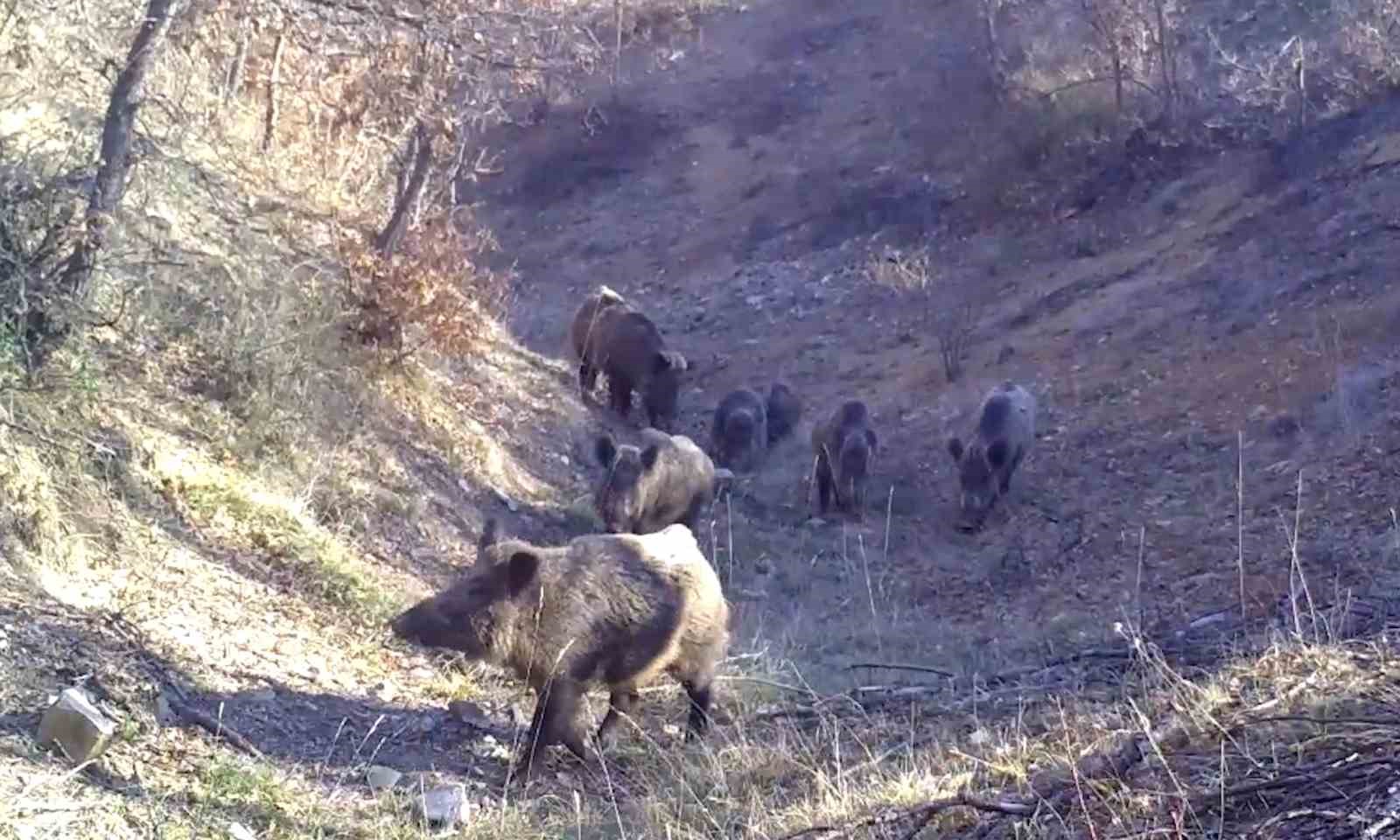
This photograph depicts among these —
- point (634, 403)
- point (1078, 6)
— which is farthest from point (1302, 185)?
point (1078, 6)

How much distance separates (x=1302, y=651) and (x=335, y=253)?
31.6ft

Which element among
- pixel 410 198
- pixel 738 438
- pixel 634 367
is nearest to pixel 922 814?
pixel 410 198

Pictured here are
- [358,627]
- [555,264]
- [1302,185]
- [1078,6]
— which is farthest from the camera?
[1078,6]

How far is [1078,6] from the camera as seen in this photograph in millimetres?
32875

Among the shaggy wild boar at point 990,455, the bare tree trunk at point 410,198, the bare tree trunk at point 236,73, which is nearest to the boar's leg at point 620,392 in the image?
the shaggy wild boar at point 990,455

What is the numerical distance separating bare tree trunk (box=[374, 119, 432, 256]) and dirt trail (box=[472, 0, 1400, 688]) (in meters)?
3.15

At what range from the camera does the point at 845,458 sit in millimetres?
16047

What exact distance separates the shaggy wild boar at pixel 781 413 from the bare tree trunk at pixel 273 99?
6.34 m

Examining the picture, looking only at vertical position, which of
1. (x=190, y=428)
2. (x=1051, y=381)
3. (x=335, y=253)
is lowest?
(x=1051, y=381)

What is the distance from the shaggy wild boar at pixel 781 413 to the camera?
19.1 m

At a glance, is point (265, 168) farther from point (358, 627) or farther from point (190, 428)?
point (358, 627)

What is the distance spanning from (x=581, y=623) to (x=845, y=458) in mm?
8429

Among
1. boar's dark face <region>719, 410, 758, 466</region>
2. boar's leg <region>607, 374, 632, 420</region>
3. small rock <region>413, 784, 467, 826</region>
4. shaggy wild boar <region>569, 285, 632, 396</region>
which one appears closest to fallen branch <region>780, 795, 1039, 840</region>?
small rock <region>413, 784, 467, 826</region>

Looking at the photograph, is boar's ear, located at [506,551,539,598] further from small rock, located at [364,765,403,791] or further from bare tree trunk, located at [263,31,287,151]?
bare tree trunk, located at [263,31,287,151]
